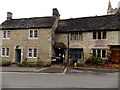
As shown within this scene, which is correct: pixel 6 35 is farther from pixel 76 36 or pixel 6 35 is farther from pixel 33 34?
pixel 76 36

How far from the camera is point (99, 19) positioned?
18.7 meters

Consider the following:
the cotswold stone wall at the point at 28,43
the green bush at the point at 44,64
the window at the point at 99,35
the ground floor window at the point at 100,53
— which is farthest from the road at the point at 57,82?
the window at the point at 99,35

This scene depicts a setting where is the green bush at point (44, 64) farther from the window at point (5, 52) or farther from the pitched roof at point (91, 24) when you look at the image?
the window at point (5, 52)

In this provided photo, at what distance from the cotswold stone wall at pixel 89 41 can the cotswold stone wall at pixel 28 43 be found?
9.70 ft

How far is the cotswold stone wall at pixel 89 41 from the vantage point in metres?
15.9

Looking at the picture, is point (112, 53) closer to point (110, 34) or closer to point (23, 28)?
point (110, 34)

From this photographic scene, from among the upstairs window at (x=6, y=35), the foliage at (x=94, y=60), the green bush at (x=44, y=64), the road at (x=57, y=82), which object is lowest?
the green bush at (x=44, y=64)

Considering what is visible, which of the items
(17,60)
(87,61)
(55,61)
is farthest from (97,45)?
(17,60)

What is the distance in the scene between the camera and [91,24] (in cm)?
1795

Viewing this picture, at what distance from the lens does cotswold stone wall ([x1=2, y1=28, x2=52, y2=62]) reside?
16594mm

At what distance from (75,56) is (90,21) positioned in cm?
764

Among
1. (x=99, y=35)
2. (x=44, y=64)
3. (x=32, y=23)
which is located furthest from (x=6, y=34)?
(x=99, y=35)

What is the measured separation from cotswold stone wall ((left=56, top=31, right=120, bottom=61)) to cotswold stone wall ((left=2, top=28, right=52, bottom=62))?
116 inches

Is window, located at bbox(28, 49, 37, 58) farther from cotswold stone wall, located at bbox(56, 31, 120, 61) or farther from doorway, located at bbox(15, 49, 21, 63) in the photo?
cotswold stone wall, located at bbox(56, 31, 120, 61)
